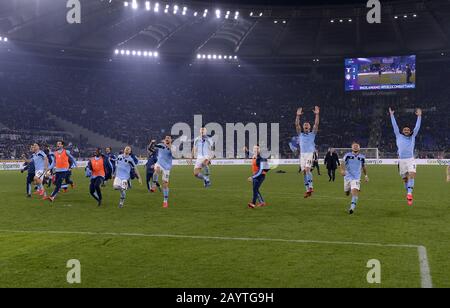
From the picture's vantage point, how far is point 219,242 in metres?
10.1

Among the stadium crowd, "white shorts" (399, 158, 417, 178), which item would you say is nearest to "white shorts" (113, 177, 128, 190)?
"white shorts" (399, 158, 417, 178)

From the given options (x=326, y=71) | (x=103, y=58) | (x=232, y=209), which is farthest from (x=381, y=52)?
(x=232, y=209)

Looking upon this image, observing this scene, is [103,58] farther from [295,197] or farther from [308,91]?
[295,197]

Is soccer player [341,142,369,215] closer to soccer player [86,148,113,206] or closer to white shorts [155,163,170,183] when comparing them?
white shorts [155,163,170,183]

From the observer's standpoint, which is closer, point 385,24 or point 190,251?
point 190,251

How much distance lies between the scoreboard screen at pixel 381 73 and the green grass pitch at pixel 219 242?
42.2 metres

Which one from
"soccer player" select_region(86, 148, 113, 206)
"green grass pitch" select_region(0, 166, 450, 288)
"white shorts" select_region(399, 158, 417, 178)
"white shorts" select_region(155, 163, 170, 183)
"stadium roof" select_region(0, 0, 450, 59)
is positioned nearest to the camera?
"green grass pitch" select_region(0, 166, 450, 288)

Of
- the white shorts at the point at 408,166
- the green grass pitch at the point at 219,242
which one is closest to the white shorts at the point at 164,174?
the green grass pitch at the point at 219,242

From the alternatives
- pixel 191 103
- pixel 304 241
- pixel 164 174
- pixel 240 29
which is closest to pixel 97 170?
pixel 164 174

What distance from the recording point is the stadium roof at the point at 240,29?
169ft

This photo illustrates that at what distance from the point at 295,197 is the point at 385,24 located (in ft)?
159

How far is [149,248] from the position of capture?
9.56 meters

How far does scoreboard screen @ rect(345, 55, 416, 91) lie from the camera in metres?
57.0

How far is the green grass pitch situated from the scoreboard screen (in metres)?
42.2
